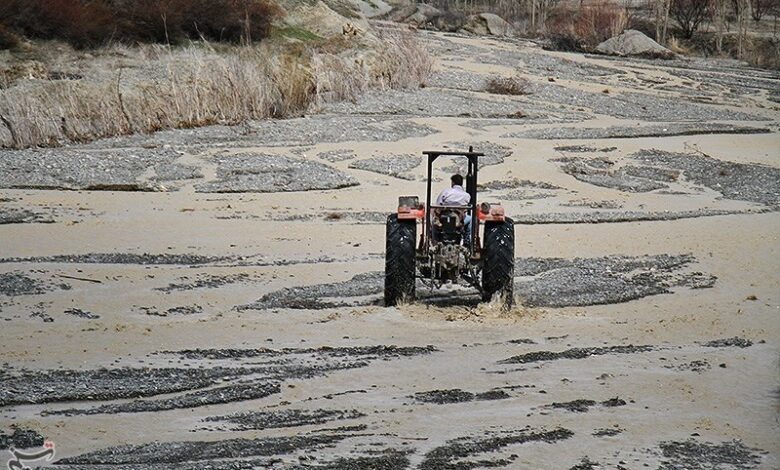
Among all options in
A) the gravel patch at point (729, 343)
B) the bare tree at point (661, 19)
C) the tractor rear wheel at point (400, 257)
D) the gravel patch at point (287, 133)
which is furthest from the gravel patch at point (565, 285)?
the bare tree at point (661, 19)

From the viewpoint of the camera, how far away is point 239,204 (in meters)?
20.4

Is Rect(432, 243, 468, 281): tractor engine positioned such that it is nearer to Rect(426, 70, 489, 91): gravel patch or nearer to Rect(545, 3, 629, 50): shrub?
Rect(426, 70, 489, 91): gravel patch

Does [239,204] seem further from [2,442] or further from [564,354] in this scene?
[2,442]

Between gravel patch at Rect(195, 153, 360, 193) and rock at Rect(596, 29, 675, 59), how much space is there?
100ft

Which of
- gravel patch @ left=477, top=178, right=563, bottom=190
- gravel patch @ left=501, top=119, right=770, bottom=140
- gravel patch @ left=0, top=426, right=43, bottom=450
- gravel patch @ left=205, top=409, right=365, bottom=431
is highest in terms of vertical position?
gravel patch @ left=501, top=119, right=770, bottom=140

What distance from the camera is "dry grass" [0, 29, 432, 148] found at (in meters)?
25.9

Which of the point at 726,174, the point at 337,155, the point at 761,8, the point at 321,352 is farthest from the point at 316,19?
the point at 321,352

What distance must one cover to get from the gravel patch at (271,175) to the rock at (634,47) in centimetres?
3058

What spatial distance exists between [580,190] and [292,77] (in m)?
9.82

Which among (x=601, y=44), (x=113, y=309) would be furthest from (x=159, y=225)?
(x=601, y=44)

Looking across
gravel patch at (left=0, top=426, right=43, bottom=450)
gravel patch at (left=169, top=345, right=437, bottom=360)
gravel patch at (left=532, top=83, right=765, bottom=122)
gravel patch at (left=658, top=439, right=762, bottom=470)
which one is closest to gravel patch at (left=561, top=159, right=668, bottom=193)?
gravel patch at (left=532, top=83, right=765, bottom=122)

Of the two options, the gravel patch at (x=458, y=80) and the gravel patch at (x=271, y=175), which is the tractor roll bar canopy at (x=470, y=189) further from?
the gravel patch at (x=458, y=80)

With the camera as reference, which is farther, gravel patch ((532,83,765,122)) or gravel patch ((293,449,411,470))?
gravel patch ((532,83,765,122))

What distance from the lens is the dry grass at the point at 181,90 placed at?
25.9 metres
